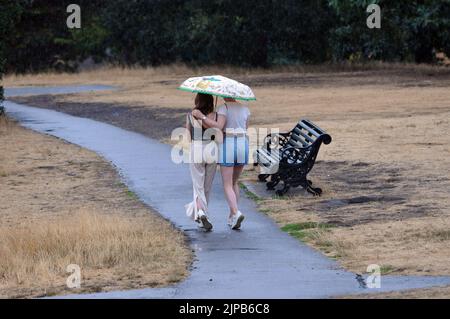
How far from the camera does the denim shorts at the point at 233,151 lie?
43.7 feet

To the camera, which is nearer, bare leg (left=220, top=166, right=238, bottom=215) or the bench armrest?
bare leg (left=220, top=166, right=238, bottom=215)

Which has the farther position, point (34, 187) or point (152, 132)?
point (152, 132)

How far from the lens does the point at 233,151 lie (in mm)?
Answer: 13359

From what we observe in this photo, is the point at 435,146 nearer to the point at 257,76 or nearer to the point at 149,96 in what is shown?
the point at 149,96

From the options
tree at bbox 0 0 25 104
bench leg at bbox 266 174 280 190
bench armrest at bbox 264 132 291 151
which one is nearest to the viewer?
bench leg at bbox 266 174 280 190

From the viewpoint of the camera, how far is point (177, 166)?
19.2 meters

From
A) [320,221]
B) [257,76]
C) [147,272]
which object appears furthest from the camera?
[257,76]

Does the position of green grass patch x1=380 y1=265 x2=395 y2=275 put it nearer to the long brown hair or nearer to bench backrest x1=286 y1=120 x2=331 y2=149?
the long brown hair

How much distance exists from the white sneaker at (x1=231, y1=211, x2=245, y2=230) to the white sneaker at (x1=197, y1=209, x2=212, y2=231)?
274 mm

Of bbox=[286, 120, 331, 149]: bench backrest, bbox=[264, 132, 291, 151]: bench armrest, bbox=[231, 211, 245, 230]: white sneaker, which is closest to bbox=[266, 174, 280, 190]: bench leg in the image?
bbox=[286, 120, 331, 149]: bench backrest

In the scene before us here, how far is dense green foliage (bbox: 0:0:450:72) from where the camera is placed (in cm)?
4572

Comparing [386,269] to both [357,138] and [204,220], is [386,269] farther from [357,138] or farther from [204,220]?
[357,138]

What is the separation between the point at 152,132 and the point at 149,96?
11620mm
